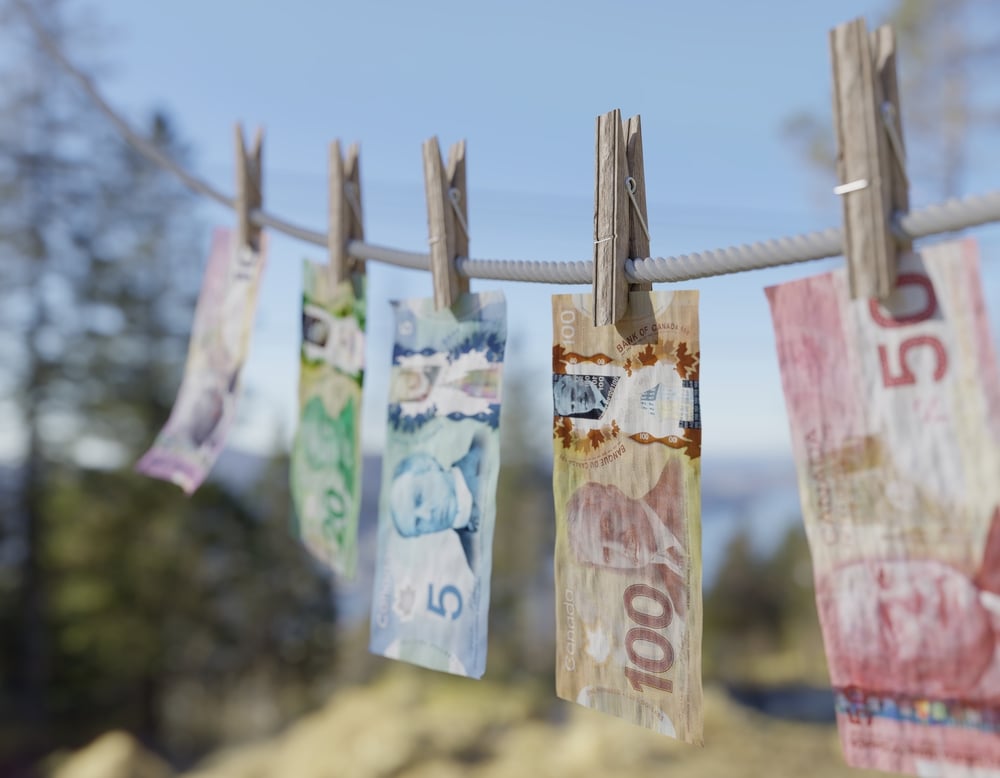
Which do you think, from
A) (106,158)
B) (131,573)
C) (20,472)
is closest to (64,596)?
(131,573)

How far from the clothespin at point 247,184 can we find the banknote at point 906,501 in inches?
40.9

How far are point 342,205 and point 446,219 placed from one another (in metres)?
0.26

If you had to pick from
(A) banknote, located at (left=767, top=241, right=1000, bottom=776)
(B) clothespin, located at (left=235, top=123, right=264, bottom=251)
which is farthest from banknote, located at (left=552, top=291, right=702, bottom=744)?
(B) clothespin, located at (left=235, top=123, right=264, bottom=251)

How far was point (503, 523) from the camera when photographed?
7043mm

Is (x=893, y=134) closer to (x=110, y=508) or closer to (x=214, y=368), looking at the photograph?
(x=214, y=368)

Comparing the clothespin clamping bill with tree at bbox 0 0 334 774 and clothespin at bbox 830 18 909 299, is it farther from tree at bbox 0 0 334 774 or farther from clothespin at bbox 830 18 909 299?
tree at bbox 0 0 334 774

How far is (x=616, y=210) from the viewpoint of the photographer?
2.80 feet

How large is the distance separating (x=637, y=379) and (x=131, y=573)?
252 inches

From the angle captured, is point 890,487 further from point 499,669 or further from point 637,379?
point 499,669

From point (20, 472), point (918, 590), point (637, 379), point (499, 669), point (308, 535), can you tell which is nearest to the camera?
point (918, 590)

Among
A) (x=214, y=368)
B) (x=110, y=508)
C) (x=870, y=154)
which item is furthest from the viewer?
(x=110, y=508)

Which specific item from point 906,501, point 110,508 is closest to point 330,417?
point 906,501

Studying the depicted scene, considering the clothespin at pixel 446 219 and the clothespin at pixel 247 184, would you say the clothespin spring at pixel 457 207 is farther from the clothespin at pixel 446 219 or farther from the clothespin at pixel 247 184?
the clothespin at pixel 247 184

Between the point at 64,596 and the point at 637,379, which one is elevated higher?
the point at 637,379
